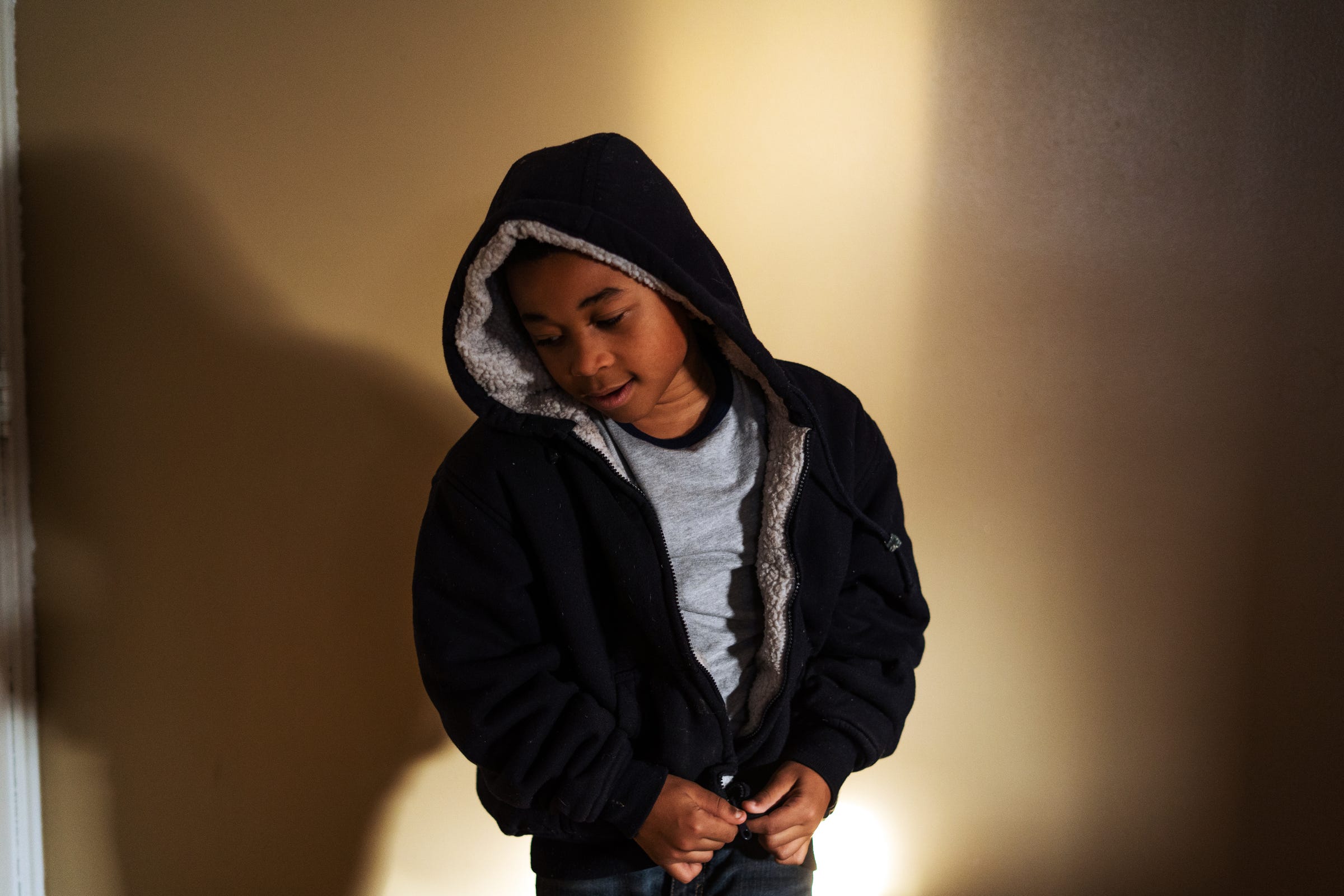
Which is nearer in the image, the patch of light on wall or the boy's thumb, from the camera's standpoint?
the boy's thumb

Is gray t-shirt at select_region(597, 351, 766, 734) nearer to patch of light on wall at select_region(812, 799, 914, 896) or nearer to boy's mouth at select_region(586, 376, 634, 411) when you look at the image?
boy's mouth at select_region(586, 376, 634, 411)

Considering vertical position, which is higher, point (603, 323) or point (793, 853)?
point (603, 323)

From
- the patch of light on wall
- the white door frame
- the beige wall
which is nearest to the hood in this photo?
the beige wall

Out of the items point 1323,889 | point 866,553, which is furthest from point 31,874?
point 1323,889

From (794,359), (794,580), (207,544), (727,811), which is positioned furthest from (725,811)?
(207,544)

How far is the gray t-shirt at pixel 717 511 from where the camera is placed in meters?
0.82

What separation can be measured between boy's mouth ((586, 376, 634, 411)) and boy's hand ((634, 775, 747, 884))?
35 cm

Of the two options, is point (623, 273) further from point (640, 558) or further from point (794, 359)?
point (794, 359)

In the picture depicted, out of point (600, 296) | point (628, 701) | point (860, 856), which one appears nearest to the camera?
point (600, 296)

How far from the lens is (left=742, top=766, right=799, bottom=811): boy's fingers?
31.1 inches

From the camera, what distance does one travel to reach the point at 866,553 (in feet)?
2.84

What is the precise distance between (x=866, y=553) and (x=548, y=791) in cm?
38

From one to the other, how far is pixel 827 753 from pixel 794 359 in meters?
0.56

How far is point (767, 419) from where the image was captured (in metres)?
0.85
